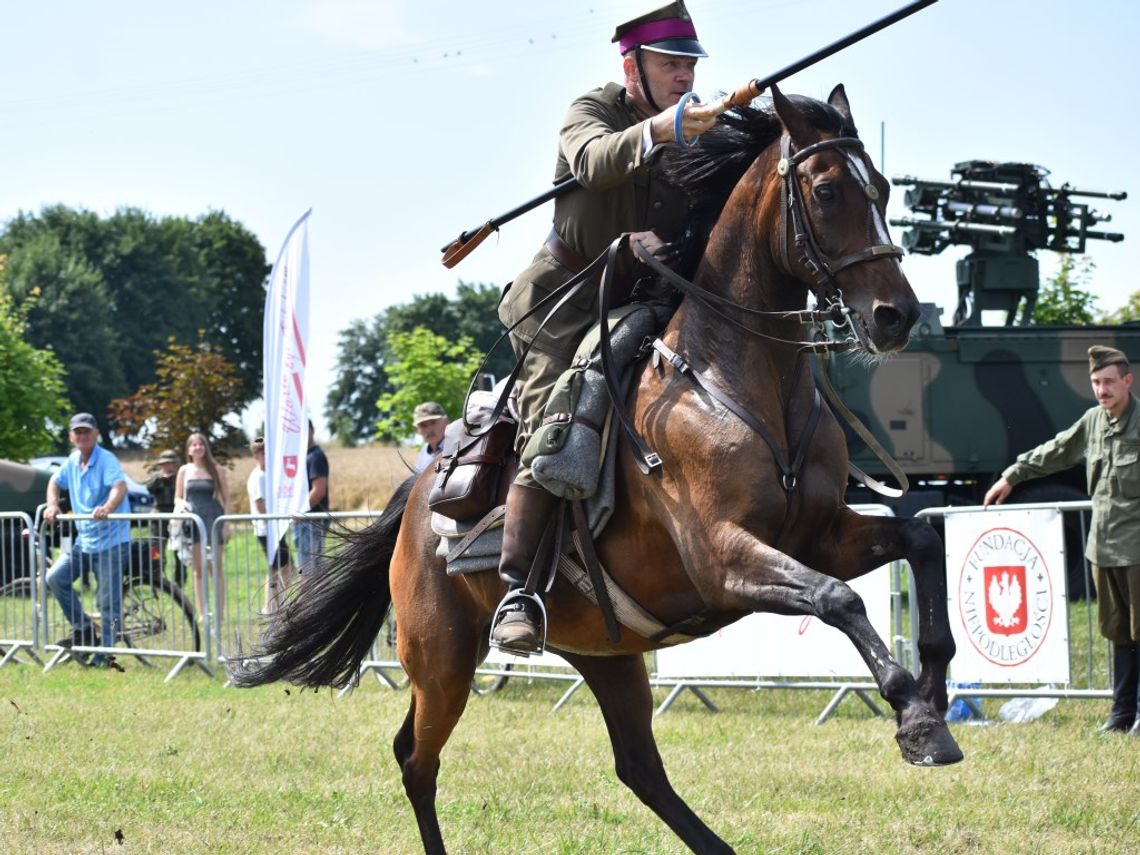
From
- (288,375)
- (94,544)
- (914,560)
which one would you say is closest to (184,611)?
(94,544)

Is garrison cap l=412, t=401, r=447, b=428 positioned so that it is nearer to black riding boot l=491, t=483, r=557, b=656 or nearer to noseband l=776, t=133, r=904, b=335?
black riding boot l=491, t=483, r=557, b=656

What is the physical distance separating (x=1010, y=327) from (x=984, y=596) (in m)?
8.13

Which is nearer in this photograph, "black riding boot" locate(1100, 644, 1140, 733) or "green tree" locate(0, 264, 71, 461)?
"black riding boot" locate(1100, 644, 1140, 733)

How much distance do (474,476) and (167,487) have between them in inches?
858

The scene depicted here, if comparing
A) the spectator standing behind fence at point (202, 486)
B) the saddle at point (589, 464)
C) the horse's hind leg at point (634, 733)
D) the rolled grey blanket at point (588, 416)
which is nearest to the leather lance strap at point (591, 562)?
the saddle at point (589, 464)

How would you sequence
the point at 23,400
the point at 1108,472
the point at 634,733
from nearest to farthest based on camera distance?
the point at 634,733 → the point at 1108,472 → the point at 23,400

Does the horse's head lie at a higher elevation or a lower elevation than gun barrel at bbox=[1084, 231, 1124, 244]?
lower

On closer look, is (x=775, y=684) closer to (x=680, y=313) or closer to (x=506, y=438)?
(x=506, y=438)

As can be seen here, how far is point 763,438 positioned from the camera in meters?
4.60

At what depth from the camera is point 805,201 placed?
4570mm

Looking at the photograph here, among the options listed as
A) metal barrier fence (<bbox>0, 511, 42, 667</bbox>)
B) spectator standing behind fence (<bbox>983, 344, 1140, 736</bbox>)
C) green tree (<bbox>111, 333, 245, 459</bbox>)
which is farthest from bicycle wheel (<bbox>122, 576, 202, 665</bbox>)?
green tree (<bbox>111, 333, 245, 459</bbox>)

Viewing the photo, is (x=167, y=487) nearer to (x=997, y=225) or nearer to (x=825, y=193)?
(x=997, y=225)

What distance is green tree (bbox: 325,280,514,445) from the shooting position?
271ft

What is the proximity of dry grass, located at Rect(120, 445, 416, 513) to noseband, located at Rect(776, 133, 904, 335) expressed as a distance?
2593 cm
